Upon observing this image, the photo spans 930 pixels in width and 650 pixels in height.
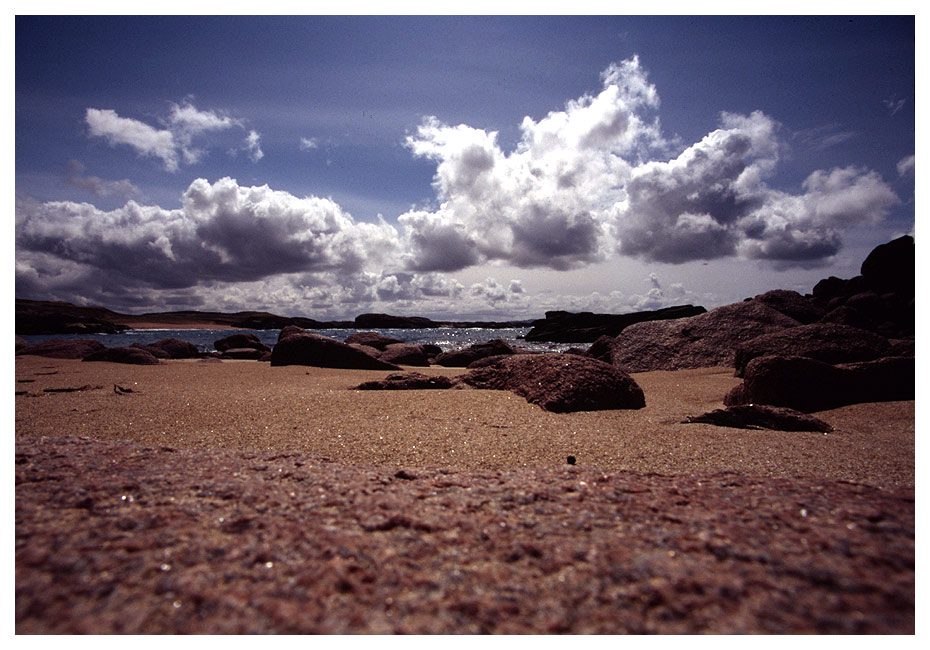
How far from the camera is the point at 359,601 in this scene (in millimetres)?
765

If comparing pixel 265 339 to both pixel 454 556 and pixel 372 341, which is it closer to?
pixel 372 341

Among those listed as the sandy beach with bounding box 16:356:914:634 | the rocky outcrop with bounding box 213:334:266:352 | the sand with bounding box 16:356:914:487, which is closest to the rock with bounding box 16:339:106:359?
the sand with bounding box 16:356:914:487

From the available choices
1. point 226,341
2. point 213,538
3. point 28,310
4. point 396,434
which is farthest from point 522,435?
point 28,310

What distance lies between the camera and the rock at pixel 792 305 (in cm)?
1140

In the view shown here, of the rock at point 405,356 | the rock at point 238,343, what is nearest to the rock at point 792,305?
the rock at point 405,356

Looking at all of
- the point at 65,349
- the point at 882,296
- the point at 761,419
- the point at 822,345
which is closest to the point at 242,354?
the point at 65,349

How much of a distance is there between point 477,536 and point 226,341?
78.9ft

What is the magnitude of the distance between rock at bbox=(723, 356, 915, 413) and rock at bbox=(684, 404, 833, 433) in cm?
118

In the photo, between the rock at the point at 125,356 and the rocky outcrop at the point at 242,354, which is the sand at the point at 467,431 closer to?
the rock at the point at 125,356

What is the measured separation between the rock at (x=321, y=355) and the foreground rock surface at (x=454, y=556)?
27.9 ft

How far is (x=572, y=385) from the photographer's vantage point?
3906 millimetres

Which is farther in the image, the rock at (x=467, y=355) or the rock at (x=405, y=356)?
the rock at (x=467, y=355)

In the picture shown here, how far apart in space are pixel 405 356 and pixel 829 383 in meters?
10.6

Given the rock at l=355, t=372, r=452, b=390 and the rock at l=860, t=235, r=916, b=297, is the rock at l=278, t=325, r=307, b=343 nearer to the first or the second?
the rock at l=355, t=372, r=452, b=390
